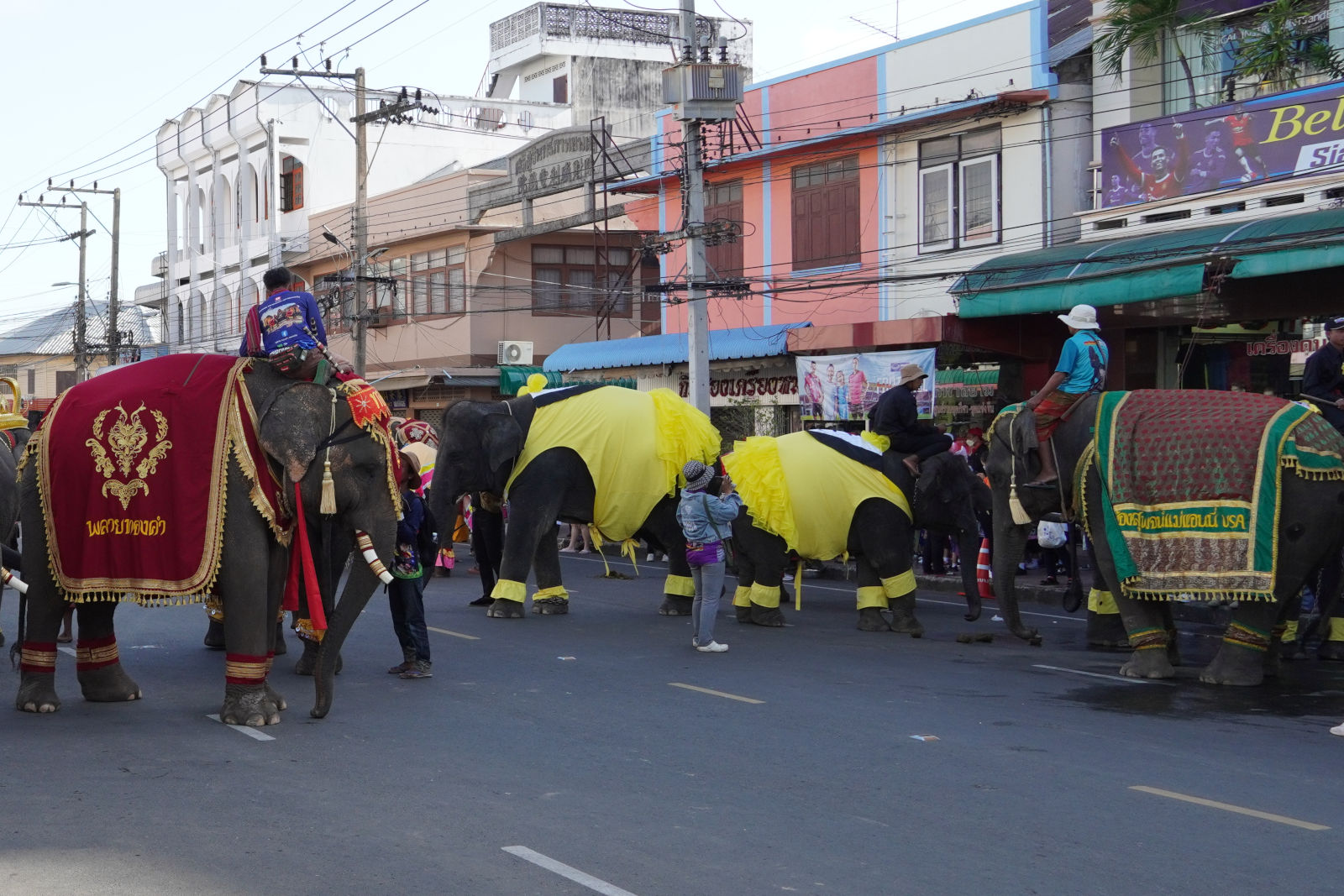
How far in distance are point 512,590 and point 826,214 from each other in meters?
12.3

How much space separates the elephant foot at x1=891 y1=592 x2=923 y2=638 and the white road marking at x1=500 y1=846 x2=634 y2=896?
7213 millimetres

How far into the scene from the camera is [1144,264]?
55.6ft

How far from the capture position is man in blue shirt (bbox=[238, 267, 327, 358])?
8336mm

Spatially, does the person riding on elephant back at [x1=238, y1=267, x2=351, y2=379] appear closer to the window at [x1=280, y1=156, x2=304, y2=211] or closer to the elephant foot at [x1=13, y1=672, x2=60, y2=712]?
the elephant foot at [x1=13, y1=672, x2=60, y2=712]

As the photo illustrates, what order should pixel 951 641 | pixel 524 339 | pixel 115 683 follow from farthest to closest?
pixel 524 339, pixel 951 641, pixel 115 683

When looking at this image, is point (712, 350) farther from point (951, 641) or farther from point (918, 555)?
point (951, 641)

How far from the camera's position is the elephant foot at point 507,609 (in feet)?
43.8

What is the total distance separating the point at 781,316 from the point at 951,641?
12.9 metres

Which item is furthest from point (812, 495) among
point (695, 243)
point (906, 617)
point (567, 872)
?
point (695, 243)

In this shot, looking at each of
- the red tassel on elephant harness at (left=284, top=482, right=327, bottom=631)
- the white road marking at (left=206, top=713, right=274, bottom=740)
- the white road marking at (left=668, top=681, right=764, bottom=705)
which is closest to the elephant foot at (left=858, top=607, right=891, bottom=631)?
the white road marking at (left=668, top=681, right=764, bottom=705)

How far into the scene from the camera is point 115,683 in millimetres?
→ 9039

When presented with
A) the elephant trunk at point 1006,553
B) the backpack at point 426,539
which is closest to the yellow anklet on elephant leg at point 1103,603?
the elephant trunk at point 1006,553

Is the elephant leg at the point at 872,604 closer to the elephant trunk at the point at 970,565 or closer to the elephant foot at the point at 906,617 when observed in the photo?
the elephant foot at the point at 906,617

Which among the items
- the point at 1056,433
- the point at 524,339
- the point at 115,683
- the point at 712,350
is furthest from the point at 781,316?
the point at 115,683
